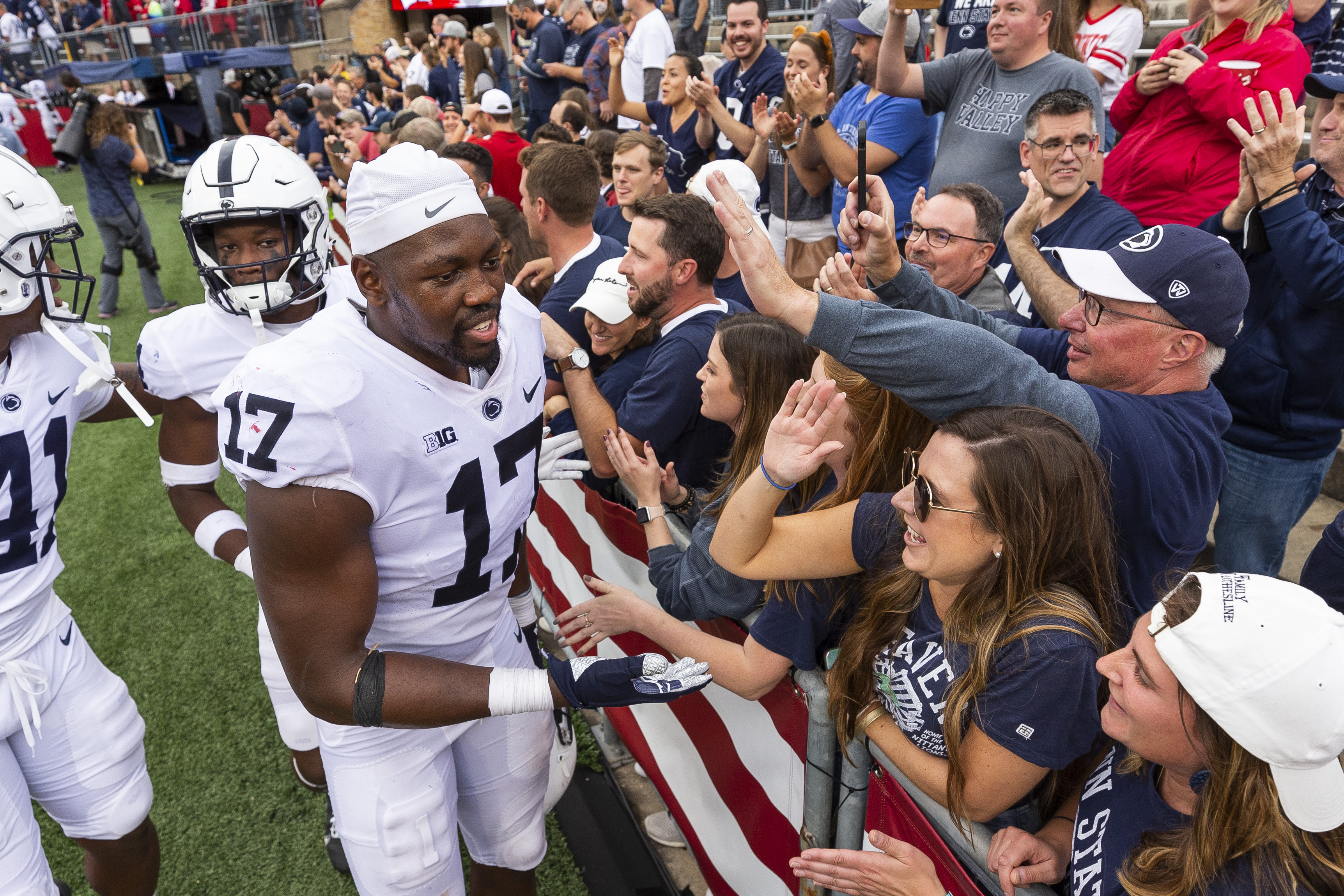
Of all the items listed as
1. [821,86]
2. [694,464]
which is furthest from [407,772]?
[821,86]

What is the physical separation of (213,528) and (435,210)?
65.0 inches

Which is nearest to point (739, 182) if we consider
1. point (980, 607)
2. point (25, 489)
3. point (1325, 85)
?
point (1325, 85)

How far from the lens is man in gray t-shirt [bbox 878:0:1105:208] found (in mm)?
3971

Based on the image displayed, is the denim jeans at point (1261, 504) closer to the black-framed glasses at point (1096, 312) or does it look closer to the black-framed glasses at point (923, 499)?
the black-framed glasses at point (1096, 312)

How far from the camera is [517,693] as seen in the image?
215 centimetres

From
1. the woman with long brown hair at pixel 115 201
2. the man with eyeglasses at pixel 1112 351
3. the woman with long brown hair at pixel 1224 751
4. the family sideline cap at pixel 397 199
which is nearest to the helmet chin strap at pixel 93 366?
the family sideline cap at pixel 397 199

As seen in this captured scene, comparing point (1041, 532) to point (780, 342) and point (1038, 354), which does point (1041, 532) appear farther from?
point (1038, 354)

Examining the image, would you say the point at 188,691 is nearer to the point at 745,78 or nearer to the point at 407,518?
the point at 407,518

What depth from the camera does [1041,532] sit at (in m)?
1.75

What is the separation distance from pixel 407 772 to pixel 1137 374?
2155 millimetres

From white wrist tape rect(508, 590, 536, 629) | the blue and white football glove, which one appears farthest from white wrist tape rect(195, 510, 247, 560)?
the blue and white football glove

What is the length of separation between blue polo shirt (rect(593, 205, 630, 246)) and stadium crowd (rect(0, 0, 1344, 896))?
116 cm

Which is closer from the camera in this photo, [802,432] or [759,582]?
[802,432]

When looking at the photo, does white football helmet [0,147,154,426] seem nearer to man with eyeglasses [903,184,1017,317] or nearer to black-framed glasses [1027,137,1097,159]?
man with eyeglasses [903,184,1017,317]
